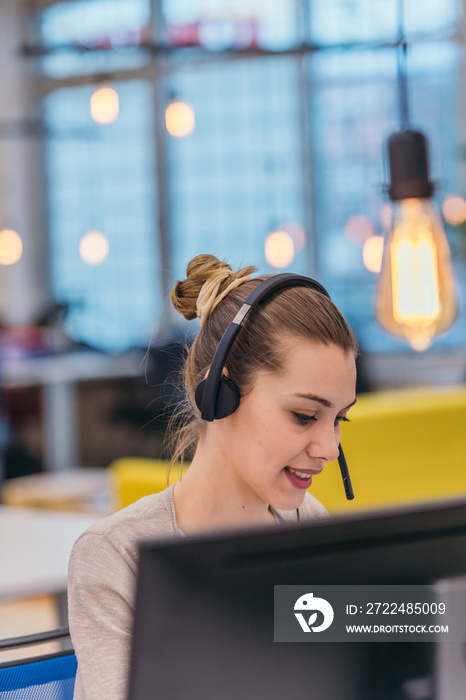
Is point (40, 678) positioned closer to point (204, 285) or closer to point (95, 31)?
point (204, 285)

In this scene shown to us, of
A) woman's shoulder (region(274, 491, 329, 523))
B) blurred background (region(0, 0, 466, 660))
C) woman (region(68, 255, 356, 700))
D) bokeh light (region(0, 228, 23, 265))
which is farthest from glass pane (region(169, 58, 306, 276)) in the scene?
woman (region(68, 255, 356, 700))

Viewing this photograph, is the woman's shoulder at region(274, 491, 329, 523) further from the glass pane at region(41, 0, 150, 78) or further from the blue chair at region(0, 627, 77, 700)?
the glass pane at region(41, 0, 150, 78)

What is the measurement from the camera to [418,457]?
385 centimetres

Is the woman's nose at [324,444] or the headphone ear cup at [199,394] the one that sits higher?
the headphone ear cup at [199,394]

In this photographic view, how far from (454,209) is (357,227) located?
154 cm

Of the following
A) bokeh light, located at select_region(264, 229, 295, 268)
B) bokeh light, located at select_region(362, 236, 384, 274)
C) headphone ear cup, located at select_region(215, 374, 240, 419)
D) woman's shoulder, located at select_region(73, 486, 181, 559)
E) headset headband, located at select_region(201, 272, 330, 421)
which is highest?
bokeh light, located at select_region(264, 229, 295, 268)

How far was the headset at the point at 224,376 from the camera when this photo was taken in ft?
3.50

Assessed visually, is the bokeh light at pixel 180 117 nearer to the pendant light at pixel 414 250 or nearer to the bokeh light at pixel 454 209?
the bokeh light at pixel 454 209

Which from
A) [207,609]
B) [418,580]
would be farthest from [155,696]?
[418,580]

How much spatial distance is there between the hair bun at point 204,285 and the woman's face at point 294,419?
5.5 inches

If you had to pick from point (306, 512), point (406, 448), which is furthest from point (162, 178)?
point (306, 512)

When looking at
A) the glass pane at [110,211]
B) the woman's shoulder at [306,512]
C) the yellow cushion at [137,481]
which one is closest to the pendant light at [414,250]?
the woman's shoulder at [306,512]

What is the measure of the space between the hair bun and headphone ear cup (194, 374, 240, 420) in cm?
14

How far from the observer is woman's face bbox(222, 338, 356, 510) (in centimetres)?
106
